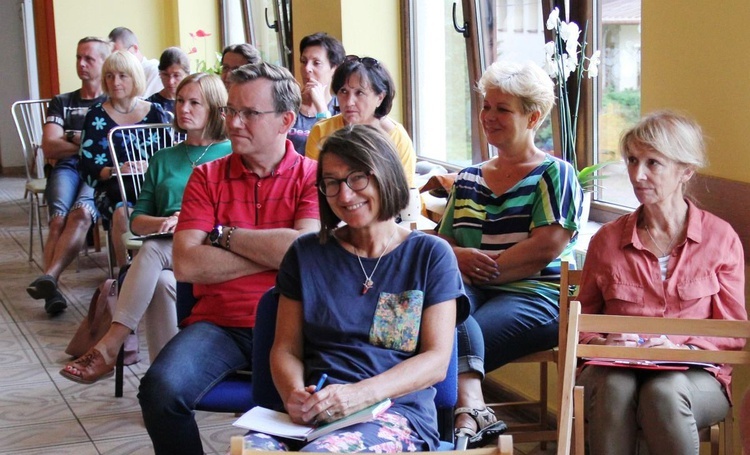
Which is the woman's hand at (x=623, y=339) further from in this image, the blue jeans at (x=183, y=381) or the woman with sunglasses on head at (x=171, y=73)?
the woman with sunglasses on head at (x=171, y=73)

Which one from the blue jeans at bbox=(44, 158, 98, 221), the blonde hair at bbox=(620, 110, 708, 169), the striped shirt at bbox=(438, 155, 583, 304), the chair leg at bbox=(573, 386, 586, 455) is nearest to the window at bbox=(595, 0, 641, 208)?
the striped shirt at bbox=(438, 155, 583, 304)

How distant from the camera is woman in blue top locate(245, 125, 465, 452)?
2221 millimetres

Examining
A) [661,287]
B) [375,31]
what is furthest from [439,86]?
[661,287]

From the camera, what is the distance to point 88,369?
3.87 meters

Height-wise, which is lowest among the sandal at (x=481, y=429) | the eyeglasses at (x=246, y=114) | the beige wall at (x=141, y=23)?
the sandal at (x=481, y=429)

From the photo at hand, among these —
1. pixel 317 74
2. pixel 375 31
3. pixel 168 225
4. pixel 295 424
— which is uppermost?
pixel 375 31

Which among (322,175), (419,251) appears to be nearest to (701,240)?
(419,251)

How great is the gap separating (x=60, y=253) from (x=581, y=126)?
336cm

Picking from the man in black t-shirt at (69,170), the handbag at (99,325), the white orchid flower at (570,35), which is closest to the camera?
the white orchid flower at (570,35)

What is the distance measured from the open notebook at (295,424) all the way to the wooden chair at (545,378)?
2.81ft

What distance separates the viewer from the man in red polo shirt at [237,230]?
9.09 feet

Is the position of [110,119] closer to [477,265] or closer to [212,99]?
[212,99]

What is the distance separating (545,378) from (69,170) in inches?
155

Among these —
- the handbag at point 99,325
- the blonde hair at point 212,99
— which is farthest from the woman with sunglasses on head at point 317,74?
the handbag at point 99,325
